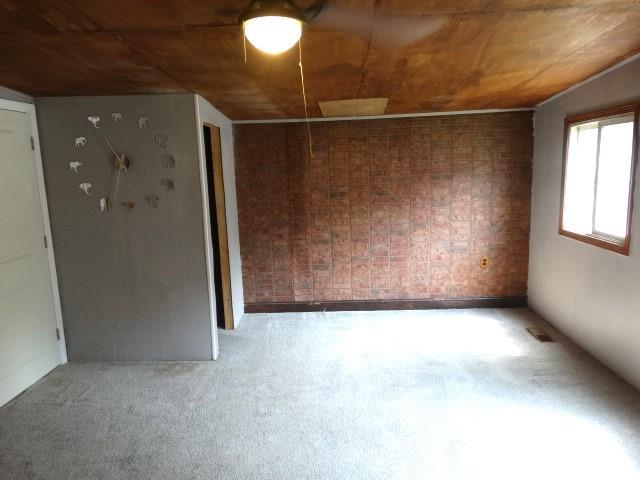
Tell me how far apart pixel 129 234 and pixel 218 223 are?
34.7 inches

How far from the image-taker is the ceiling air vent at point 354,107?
360 centimetres

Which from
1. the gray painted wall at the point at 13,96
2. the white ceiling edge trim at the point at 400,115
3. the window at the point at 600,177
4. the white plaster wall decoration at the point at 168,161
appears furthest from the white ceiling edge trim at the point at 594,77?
the gray painted wall at the point at 13,96

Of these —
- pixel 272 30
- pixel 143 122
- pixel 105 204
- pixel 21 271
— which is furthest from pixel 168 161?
pixel 272 30

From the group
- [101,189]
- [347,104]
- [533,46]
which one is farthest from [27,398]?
[533,46]

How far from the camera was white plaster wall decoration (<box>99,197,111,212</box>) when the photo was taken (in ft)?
11.1

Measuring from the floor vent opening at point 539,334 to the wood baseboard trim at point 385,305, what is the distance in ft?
2.16

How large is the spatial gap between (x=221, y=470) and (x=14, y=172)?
2.58 metres

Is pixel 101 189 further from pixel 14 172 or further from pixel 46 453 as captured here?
pixel 46 453

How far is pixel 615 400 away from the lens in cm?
277

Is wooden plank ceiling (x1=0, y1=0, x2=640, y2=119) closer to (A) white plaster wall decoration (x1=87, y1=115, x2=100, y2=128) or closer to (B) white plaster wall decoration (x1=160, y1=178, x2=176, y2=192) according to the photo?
(A) white plaster wall decoration (x1=87, y1=115, x2=100, y2=128)

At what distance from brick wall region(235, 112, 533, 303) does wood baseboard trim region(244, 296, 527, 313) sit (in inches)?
2.7

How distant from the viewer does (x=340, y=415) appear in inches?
107

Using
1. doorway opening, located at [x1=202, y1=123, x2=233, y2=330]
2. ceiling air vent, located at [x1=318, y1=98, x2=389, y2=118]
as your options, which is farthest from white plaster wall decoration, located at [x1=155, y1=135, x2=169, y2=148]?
ceiling air vent, located at [x1=318, y1=98, x2=389, y2=118]

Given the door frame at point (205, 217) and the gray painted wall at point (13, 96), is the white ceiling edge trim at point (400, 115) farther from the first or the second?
the gray painted wall at point (13, 96)
